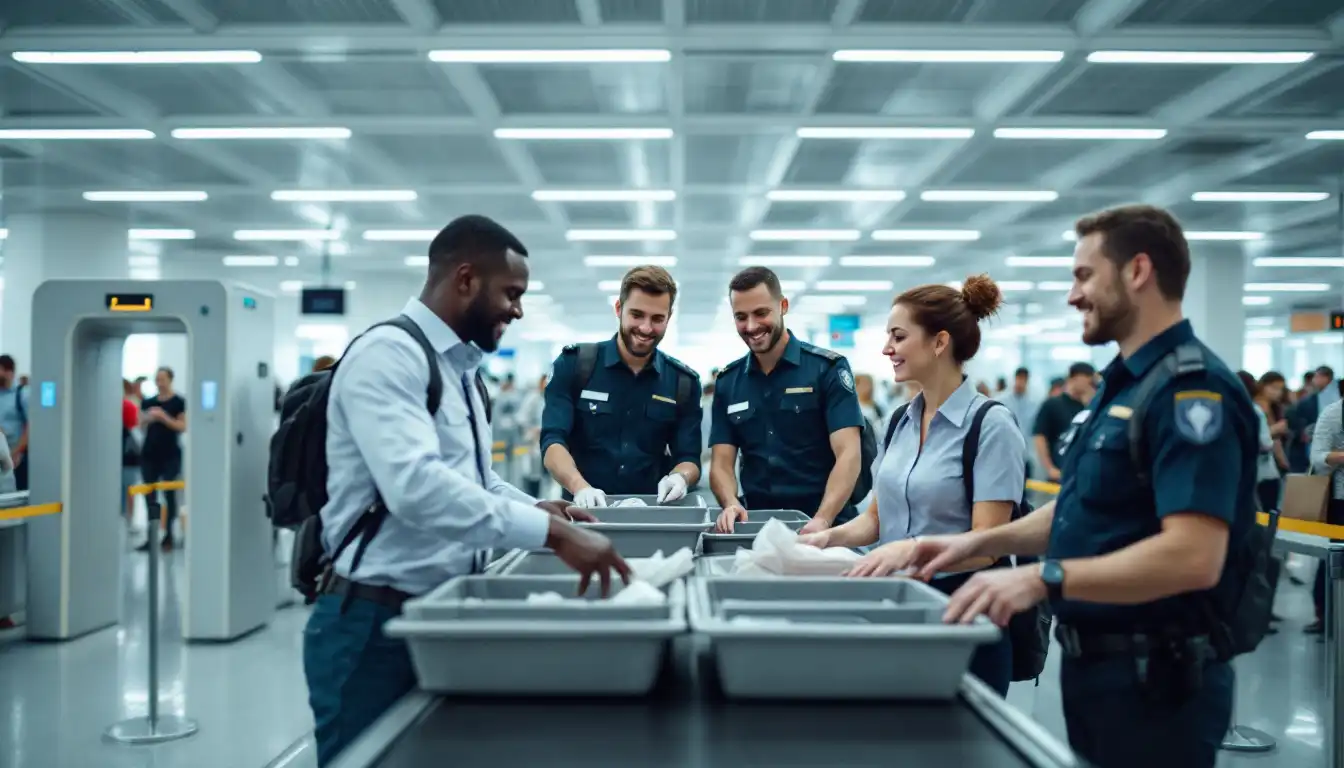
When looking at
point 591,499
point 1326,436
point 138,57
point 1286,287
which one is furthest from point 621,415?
point 1286,287

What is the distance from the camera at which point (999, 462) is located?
214cm

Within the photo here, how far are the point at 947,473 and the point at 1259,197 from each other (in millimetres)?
9880

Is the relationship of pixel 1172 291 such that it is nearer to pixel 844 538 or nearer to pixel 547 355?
pixel 844 538

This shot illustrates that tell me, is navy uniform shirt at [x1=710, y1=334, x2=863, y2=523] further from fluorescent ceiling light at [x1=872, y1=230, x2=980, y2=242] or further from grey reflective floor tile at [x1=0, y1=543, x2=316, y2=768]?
fluorescent ceiling light at [x1=872, y1=230, x2=980, y2=242]

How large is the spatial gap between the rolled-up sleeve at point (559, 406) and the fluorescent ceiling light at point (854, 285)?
14038 millimetres

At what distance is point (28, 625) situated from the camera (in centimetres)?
555

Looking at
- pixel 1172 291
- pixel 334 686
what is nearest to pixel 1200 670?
pixel 1172 291

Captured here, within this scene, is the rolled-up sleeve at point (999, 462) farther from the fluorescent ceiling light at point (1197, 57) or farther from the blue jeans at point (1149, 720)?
the fluorescent ceiling light at point (1197, 57)

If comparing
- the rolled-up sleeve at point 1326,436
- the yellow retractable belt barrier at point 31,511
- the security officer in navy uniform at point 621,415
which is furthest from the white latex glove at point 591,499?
the rolled-up sleeve at point 1326,436

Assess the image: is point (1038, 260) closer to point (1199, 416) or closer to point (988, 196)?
point (988, 196)

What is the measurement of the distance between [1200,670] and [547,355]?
3256cm

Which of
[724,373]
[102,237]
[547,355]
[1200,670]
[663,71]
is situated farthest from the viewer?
[547,355]

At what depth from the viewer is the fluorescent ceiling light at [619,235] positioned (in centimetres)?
1220

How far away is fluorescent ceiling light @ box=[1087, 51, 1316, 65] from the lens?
5.96 meters
